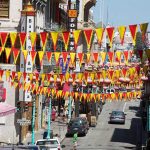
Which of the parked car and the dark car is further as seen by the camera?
the parked car

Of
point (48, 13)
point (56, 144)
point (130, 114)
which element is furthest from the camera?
point (130, 114)

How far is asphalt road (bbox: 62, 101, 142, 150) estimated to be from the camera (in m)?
47.5

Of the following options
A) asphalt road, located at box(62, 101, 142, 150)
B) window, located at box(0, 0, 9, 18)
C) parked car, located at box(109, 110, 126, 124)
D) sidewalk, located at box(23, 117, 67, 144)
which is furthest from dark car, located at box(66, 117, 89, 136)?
parked car, located at box(109, 110, 126, 124)

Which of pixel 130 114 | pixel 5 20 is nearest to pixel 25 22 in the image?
pixel 5 20

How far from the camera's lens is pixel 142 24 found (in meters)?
23.0

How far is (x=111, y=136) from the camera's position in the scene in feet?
180

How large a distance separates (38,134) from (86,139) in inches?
171

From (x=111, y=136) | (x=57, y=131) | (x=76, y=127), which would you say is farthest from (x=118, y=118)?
(x=76, y=127)

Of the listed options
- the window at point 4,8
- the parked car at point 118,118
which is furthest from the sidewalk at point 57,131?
the window at point 4,8

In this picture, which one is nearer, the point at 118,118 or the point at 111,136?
the point at 111,136

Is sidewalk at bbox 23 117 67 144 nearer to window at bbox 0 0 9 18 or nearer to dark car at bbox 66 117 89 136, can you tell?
dark car at bbox 66 117 89 136

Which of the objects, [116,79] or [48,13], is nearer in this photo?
[116,79]

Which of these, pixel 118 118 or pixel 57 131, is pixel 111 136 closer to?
pixel 57 131

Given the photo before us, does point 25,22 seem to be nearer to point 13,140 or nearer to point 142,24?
point 13,140
